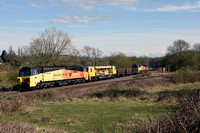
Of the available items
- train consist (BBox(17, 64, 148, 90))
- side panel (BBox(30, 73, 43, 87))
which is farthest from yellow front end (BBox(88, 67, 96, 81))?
side panel (BBox(30, 73, 43, 87))

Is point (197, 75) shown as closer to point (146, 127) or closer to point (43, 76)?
point (43, 76)

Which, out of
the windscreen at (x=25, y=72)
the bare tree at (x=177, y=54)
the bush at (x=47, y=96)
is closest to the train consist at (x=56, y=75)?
the windscreen at (x=25, y=72)

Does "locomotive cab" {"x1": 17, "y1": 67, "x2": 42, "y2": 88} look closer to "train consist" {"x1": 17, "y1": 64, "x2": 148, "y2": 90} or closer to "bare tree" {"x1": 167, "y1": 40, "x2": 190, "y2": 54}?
"train consist" {"x1": 17, "y1": 64, "x2": 148, "y2": 90}

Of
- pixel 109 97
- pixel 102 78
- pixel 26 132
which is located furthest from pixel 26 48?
pixel 26 132

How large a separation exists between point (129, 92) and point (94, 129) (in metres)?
14.6

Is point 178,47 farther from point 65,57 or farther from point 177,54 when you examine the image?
point 65,57

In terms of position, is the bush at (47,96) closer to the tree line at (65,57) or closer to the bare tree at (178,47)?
the tree line at (65,57)

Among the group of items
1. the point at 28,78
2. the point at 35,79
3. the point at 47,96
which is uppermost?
the point at 28,78

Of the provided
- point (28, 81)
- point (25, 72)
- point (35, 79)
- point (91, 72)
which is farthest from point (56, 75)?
point (91, 72)

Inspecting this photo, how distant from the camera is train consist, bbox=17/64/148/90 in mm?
28347

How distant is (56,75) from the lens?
32719 millimetres

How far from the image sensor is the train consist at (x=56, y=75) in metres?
28.3

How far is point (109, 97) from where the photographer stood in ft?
73.9

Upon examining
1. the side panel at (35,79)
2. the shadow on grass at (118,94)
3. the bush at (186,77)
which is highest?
the side panel at (35,79)
